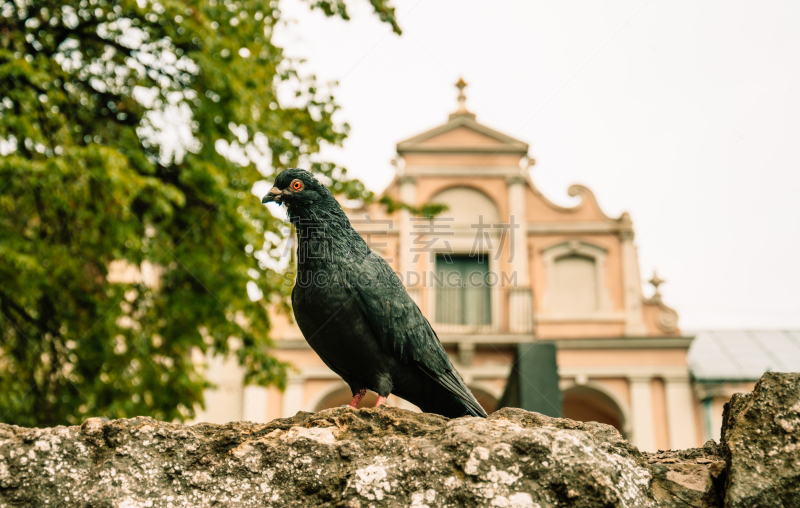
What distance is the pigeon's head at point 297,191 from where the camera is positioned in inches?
106

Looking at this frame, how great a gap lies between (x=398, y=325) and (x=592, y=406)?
605 inches

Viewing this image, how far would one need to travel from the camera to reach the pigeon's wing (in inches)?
104

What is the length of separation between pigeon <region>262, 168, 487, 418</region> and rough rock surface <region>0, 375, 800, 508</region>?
1.30 feet

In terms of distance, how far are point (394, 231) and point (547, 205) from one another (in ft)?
12.5

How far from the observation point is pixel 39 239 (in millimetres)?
6973

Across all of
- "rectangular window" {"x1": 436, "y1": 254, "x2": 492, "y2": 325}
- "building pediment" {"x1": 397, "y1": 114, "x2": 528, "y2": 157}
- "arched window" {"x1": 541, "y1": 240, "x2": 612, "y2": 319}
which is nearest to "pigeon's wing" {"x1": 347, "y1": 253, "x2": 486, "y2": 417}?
"rectangular window" {"x1": 436, "y1": 254, "x2": 492, "y2": 325}

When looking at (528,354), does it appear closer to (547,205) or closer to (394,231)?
(394,231)

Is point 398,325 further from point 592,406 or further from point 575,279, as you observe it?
point 592,406

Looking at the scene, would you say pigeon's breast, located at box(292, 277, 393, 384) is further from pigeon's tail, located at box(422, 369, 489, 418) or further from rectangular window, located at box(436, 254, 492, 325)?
rectangular window, located at box(436, 254, 492, 325)

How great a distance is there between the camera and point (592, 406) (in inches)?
666

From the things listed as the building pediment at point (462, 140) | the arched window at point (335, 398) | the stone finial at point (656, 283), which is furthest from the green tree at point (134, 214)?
the stone finial at point (656, 283)

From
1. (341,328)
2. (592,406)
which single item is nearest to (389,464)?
(341,328)

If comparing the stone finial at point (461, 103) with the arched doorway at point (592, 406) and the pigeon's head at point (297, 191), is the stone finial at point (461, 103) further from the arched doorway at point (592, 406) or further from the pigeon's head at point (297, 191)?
the pigeon's head at point (297, 191)

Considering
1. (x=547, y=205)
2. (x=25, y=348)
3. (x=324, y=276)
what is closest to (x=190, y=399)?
(x=25, y=348)
